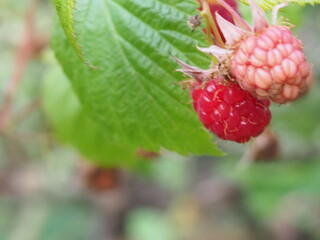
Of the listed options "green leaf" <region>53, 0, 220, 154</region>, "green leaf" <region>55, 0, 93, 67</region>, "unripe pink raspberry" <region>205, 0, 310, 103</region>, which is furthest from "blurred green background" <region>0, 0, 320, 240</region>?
"unripe pink raspberry" <region>205, 0, 310, 103</region>

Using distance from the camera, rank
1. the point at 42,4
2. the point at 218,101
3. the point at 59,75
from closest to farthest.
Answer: the point at 218,101
the point at 59,75
the point at 42,4

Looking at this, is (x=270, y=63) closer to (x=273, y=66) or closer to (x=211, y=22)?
(x=273, y=66)

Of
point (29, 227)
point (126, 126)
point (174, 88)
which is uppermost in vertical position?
point (174, 88)

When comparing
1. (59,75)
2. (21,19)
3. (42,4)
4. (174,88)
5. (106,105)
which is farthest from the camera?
(42,4)

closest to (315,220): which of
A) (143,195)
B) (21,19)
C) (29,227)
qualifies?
(143,195)

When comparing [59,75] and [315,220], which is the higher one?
[59,75]

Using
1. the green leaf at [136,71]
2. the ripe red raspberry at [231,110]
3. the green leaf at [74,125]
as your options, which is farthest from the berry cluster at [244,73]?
the green leaf at [74,125]

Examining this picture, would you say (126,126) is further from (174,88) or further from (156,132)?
(174,88)

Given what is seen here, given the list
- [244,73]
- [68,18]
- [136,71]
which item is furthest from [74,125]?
[244,73]
